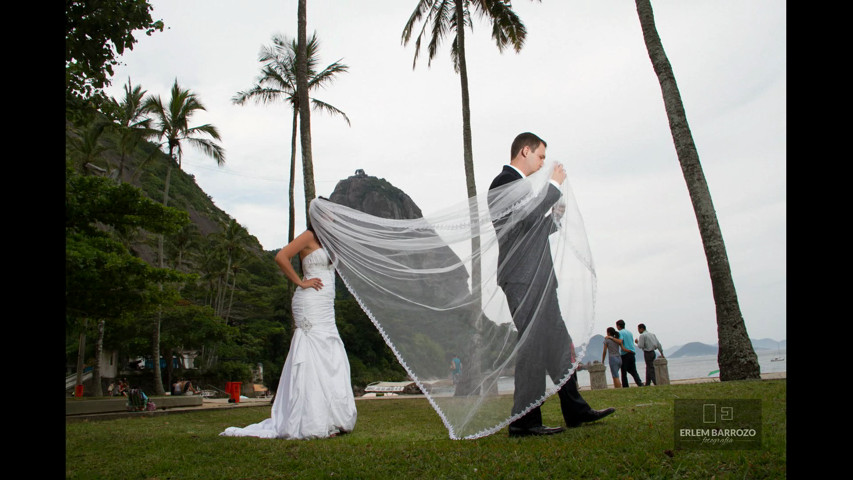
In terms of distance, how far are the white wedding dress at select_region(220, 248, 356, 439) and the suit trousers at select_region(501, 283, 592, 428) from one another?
237 cm

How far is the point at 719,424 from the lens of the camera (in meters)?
3.70

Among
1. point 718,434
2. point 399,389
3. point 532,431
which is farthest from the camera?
point 399,389

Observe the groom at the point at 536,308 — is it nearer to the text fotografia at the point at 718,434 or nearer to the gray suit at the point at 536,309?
the gray suit at the point at 536,309

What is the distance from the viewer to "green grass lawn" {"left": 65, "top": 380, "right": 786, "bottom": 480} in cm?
313

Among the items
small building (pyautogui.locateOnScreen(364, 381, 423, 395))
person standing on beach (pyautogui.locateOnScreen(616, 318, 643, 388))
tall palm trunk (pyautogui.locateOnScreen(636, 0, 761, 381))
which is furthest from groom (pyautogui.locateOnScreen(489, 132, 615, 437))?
small building (pyautogui.locateOnScreen(364, 381, 423, 395))

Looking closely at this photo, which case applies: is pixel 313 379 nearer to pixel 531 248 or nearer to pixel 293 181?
pixel 531 248

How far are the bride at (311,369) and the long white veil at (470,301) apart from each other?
902 mm

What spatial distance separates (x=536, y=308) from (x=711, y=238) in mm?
5823

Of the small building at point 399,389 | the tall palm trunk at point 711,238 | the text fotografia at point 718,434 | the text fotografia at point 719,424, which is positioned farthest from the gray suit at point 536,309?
the small building at point 399,389

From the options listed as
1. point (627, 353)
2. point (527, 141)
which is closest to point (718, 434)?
point (527, 141)

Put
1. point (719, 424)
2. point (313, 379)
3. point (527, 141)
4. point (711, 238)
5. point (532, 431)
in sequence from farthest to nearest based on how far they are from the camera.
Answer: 1. point (711, 238)
2. point (313, 379)
3. point (527, 141)
4. point (532, 431)
5. point (719, 424)

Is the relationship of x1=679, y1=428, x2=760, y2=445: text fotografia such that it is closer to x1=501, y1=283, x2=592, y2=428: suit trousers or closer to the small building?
x1=501, y1=283, x2=592, y2=428: suit trousers

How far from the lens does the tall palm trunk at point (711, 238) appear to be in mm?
8469
